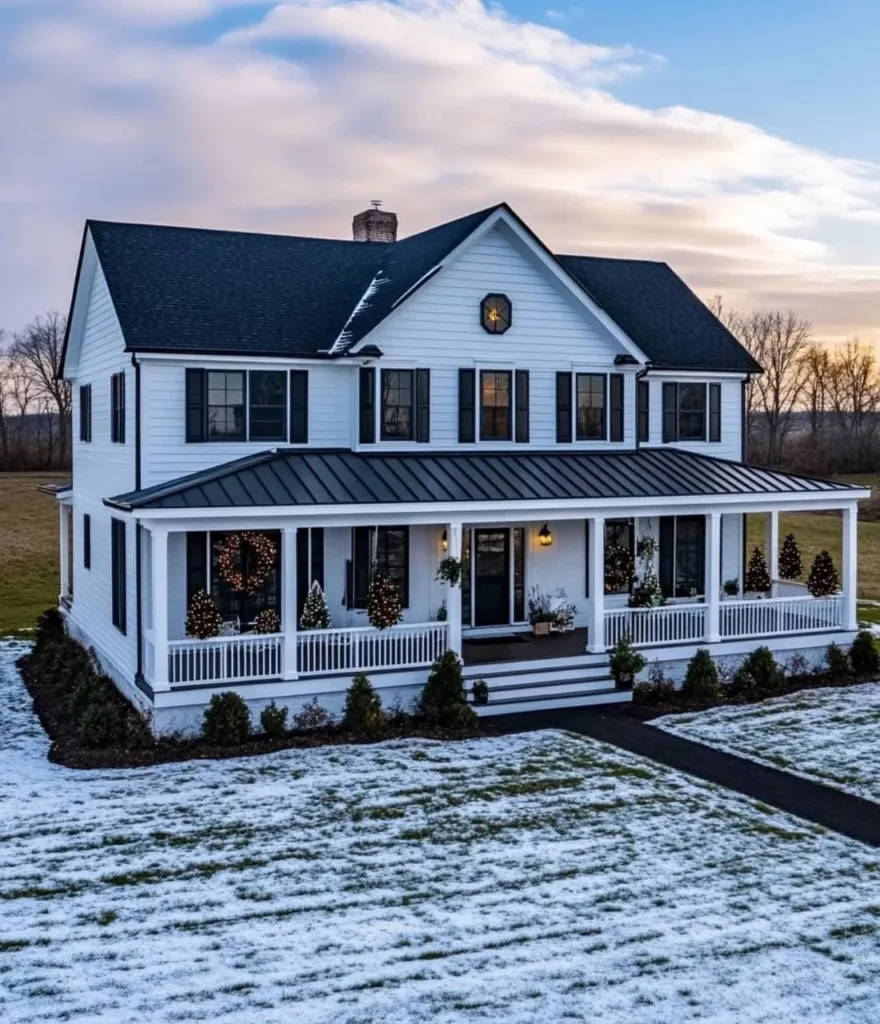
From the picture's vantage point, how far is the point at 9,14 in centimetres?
1962

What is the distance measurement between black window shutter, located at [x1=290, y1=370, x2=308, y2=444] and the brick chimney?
272 inches

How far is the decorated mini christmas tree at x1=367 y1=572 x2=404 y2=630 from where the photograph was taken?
624 inches

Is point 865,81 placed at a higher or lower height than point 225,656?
higher

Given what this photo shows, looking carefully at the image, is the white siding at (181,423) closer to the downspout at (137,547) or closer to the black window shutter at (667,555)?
the downspout at (137,547)

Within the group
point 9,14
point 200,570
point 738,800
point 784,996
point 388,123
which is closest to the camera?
point 784,996

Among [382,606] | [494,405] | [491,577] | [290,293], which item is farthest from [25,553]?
[382,606]

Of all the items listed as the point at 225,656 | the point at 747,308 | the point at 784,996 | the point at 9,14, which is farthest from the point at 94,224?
the point at 747,308

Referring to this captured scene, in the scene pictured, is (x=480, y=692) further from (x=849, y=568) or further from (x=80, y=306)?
(x=80, y=306)

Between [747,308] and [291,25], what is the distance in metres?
61.0

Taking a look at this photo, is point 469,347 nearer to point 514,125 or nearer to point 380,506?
point 380,506

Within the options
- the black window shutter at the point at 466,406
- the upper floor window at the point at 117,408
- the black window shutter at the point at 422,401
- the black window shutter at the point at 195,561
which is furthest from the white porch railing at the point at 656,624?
the upper floor window at the point at 117,408

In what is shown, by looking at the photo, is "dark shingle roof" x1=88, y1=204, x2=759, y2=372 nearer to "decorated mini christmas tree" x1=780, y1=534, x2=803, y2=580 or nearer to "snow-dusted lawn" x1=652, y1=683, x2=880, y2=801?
"decorated mini christmas tree" x1=780, y1=534, x2=803, y2=580

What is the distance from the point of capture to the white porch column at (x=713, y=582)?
59.3ft

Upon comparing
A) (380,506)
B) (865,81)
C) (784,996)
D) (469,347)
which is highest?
(865,81)
